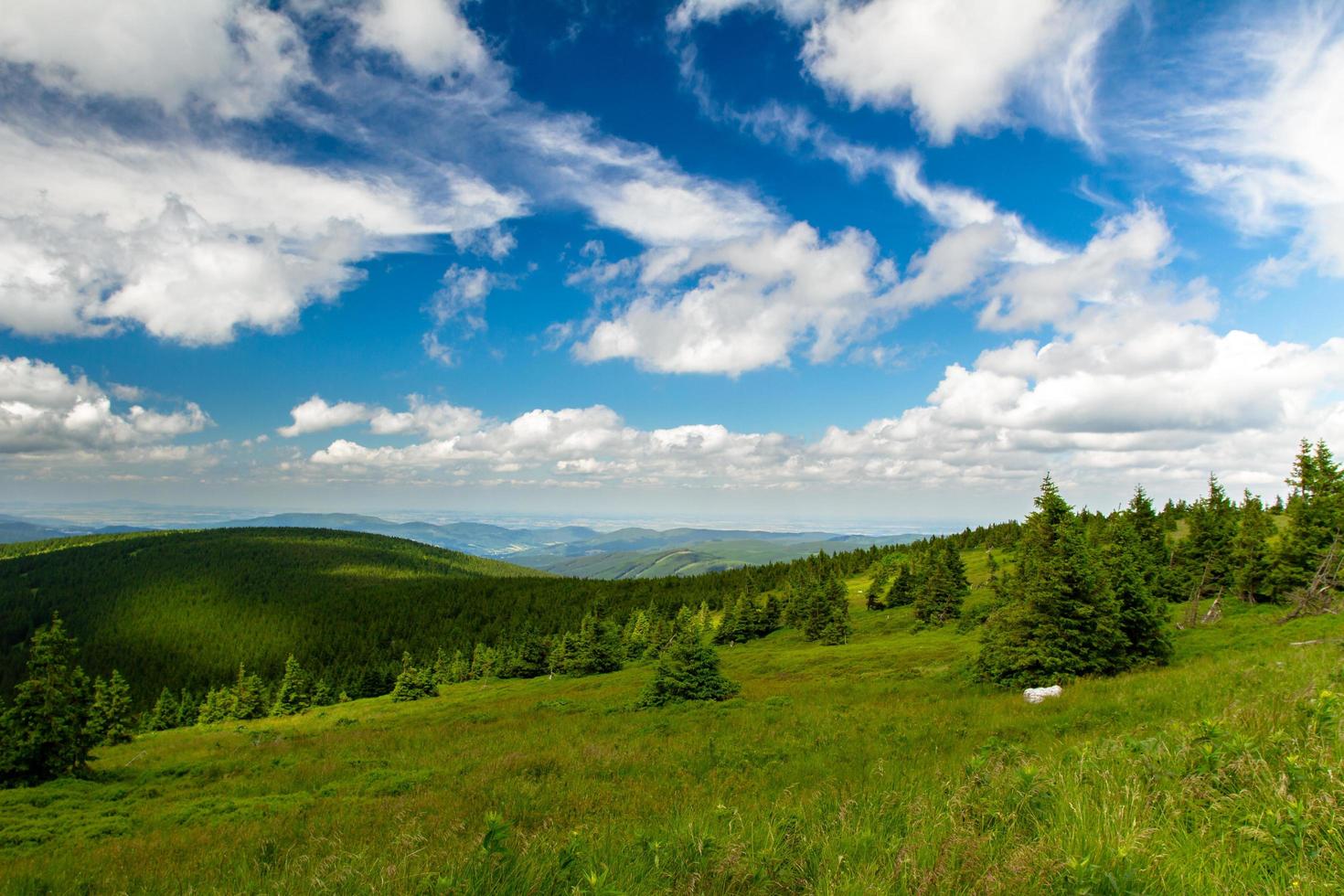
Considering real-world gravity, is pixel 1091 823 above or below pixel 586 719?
above

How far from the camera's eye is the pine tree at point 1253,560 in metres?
47.7

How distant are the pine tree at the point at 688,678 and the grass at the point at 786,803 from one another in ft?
11.3

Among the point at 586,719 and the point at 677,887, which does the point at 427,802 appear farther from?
the point at 586,719

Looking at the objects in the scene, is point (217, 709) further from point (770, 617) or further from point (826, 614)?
point (826, 614)

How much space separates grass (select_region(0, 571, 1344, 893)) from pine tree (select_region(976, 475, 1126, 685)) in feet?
7.36

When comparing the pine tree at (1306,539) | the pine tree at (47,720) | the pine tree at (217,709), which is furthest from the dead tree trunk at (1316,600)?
the pine tree at (217,709)

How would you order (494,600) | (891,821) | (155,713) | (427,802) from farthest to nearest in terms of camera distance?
(494,600)
(155,713)
(427,802)
(891,821)

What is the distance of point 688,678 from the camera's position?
3050 centimetres

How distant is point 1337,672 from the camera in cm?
1104

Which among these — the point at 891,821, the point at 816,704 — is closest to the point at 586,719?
the point at 816,704

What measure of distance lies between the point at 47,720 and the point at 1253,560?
254 feet

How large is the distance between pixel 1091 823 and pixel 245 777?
26.0 m

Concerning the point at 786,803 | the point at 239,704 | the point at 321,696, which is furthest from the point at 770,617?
the point at 786,803

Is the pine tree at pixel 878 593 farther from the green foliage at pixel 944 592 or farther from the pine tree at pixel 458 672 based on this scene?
the pine tree at pixel 458 672
